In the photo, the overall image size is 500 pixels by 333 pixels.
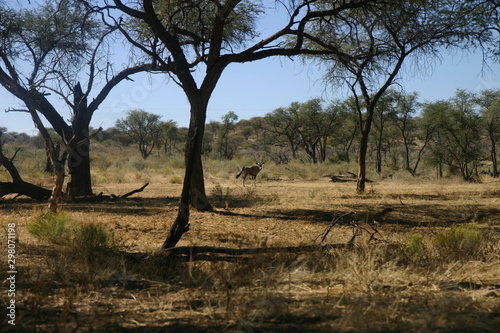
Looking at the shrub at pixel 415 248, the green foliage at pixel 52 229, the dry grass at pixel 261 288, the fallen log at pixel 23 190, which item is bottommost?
the dry grass at pixel 261 288

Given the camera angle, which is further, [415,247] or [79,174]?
[79,174]

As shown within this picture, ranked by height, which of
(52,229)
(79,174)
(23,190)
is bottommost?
(52,229)

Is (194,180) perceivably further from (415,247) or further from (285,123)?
(285,123)

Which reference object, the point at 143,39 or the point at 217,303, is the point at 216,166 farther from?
the point at 217,303

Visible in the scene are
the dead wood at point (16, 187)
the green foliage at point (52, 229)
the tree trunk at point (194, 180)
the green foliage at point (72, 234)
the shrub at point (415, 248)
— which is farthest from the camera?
the dead wood at point (16, 187)

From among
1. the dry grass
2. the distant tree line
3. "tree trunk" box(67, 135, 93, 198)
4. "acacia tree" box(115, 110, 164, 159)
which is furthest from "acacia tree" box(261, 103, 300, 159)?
the dry grass

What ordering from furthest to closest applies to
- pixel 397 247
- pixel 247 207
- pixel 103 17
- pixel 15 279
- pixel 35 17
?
pixel 35 17 → pixel 247 207 → pixel 103 17 → pixel 397 247 → pixel 15 279

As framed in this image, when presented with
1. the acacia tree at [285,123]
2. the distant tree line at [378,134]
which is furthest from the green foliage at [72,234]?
the acacia tree at [285,123]

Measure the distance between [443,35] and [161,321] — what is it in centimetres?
1101

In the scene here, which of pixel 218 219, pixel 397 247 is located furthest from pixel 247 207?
pixel 397 247

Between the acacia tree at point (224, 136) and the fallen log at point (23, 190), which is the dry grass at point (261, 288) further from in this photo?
the acacia tree at point (224, 136)

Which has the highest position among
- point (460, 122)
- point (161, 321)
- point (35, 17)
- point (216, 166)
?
point (35, 17)

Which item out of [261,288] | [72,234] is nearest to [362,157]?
[72,234]

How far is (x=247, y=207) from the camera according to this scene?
34.6 feet
